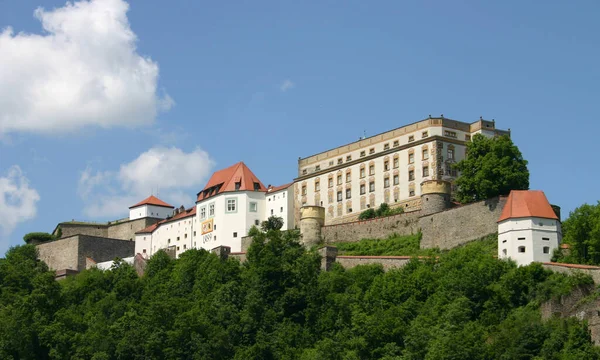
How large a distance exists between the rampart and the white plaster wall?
848cm

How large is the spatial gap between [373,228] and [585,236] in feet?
56.3

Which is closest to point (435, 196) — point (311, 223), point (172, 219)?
point (311, 223)

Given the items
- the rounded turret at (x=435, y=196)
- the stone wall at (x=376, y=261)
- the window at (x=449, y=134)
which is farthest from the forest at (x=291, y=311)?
the window at (x=449, y=134)

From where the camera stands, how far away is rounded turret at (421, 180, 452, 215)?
7750 centimetres

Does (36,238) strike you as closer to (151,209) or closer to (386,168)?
(151,209)

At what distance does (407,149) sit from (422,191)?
21.6 feet

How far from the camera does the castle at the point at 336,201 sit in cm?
7794

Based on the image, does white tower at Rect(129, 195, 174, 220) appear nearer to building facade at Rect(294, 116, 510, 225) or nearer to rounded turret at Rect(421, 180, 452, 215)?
building facade at Rect(294, 116, 510, 225)

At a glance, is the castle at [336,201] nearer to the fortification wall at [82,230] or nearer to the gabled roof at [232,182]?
the gabled roof at [232,182]

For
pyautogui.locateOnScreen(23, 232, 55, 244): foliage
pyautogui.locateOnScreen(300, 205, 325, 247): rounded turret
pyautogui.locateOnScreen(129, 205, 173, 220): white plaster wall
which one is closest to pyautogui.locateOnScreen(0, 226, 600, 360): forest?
pyautogui.locateOnScreen(300, 205, 325, 247): rounded turret

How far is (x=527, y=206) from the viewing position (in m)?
68.2

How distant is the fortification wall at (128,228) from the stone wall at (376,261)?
102 feet

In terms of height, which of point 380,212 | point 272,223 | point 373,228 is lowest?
point 373,228

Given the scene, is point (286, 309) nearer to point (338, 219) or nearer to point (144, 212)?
point (338, 219)
